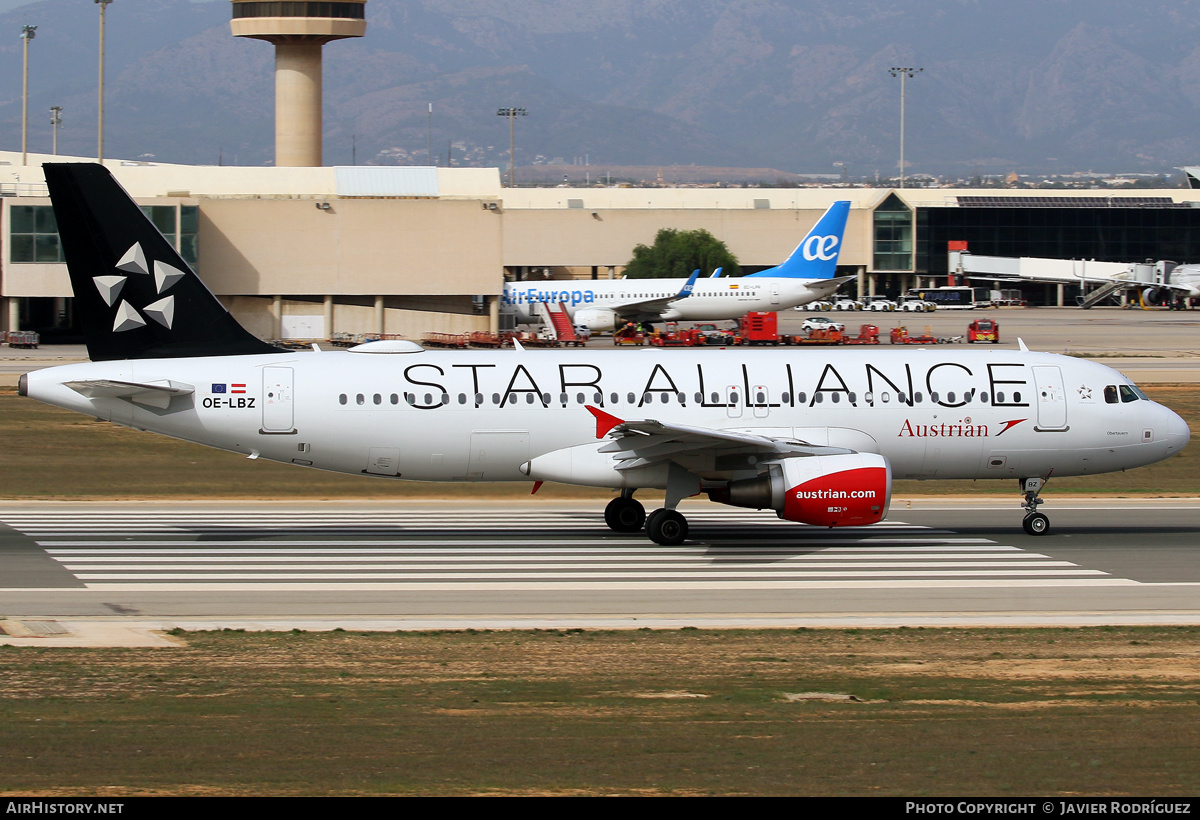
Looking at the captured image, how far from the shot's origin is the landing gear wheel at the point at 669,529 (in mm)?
27500

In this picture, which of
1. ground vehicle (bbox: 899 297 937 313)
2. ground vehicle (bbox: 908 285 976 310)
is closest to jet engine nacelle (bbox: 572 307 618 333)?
ground vehicle (bbox: 899 297 937 313)

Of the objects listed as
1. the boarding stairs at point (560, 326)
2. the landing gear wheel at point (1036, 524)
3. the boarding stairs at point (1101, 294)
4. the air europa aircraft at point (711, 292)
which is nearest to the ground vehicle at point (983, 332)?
the air europa aircraft at point (711, 292)

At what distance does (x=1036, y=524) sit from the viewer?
2875 cm

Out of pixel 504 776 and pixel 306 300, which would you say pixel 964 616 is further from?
pixel 306 300

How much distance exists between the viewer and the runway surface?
2147cm

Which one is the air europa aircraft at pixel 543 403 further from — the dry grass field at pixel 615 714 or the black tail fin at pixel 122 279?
the dry grass field at pixel 615 714

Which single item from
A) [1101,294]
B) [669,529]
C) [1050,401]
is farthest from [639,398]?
[1101,294]

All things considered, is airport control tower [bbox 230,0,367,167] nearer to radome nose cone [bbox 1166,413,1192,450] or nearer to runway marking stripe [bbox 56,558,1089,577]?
runway marking stripe [bbox 56,558,1089,577]

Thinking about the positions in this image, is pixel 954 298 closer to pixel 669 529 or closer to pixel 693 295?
pixel 693 295

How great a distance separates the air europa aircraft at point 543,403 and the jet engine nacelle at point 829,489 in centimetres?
47

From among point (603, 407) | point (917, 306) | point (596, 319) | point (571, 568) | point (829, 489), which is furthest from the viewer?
point (917, 306)

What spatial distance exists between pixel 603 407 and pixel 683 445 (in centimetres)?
236

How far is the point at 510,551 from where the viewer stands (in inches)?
1071

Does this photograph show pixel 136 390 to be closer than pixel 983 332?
Yes
